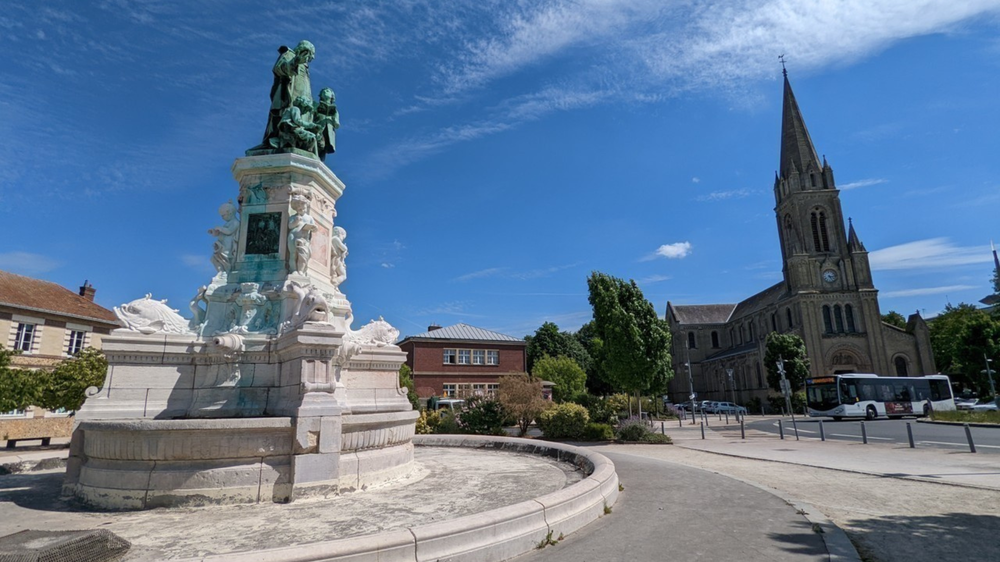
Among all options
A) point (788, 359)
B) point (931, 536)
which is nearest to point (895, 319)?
point (788, 359)

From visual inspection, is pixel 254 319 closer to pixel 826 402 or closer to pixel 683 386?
pixel 826 402

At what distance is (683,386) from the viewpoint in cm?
7794

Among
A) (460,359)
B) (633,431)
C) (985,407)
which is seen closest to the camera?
(633,431)

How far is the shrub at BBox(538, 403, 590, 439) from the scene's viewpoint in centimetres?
2095

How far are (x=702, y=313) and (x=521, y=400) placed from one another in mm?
68610

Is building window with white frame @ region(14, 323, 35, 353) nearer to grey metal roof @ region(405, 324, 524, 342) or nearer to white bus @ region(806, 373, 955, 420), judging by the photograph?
grey metal roof @ region(405, 324, 524, 342)

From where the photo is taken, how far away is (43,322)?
27.1 m

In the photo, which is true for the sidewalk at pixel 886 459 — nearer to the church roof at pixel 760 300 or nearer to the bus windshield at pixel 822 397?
the bus windshield at pixel 822 397

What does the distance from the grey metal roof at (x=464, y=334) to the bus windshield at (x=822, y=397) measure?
23.6 meters

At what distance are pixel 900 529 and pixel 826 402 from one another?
33.1 metres

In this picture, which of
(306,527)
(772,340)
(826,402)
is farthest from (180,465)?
(772,340)

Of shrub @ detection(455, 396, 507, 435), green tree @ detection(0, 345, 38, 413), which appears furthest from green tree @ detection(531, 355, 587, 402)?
green tree @ detection(0, 345, 38, 413)

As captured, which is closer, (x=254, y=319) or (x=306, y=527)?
(x=306, y=527)

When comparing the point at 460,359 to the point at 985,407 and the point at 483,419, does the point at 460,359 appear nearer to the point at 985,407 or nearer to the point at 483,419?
the point at 483,419
